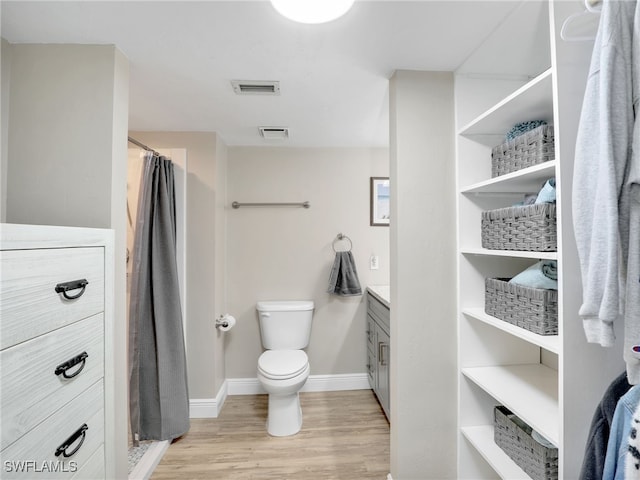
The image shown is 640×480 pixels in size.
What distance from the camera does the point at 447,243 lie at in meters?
1.54

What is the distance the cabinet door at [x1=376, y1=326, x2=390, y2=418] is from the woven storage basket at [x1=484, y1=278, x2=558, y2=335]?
90 centimetres

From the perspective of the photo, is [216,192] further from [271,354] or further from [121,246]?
[271,354]

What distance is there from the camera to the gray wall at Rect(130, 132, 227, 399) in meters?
2.34

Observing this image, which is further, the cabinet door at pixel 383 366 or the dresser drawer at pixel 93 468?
the cabinet door at pixel 383 366

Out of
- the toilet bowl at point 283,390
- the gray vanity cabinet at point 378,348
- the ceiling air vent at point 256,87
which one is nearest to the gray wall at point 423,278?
the gray vanity cabinet at point 378,348

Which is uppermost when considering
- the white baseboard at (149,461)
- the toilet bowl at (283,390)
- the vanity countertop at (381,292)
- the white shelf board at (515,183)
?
the white shelf board at (515,183)

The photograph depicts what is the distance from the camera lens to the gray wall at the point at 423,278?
151 cm

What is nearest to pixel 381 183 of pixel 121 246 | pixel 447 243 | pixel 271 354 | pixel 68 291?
pixel 447 243

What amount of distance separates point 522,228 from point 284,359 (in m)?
1.78

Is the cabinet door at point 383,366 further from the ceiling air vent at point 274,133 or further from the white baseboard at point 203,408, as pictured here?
the ceiling air vent at point 274,133

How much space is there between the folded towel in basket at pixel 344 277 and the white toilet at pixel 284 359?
0.27 m

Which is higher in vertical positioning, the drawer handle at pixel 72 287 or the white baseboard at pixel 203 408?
the drawer handle at pixel 72 287

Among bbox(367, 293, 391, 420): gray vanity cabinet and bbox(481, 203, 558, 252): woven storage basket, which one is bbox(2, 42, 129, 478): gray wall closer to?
bbox(367, 293, 391, 420): gray vanity cabinet

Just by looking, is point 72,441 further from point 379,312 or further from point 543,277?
point 379,312
